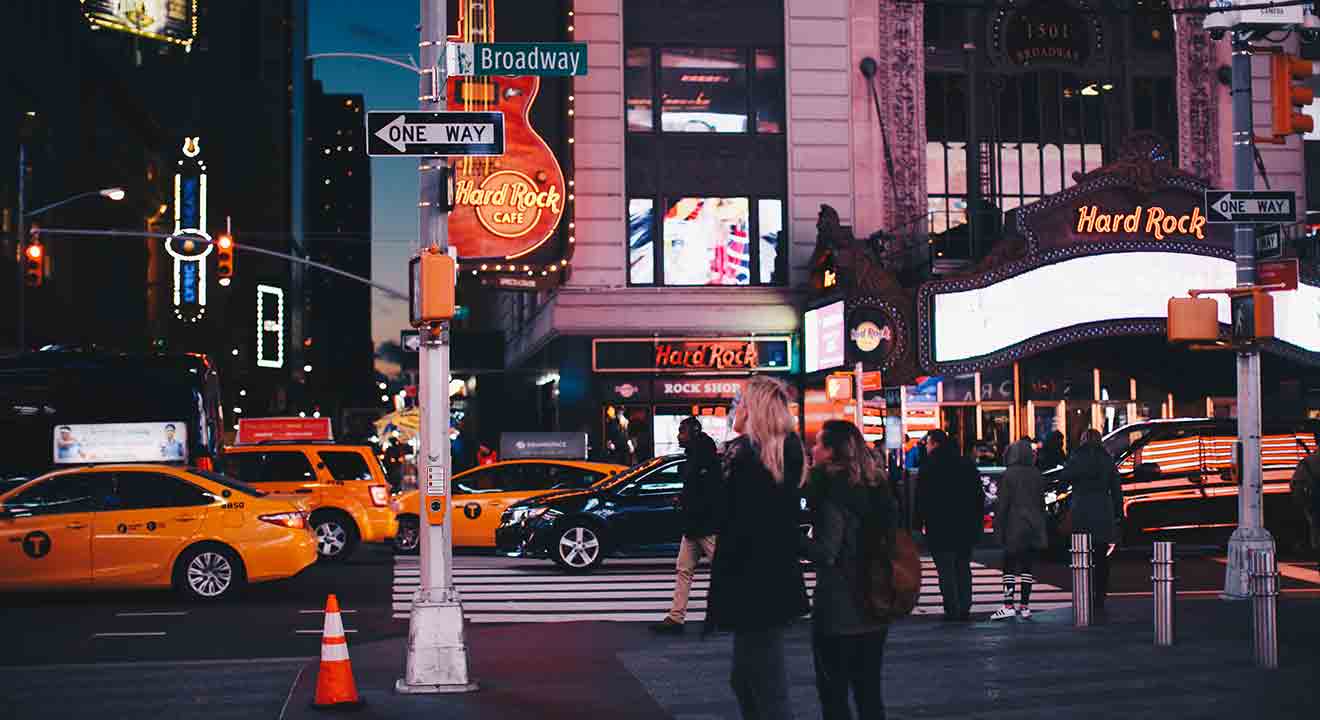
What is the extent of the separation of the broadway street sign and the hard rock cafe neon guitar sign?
71.1 ft

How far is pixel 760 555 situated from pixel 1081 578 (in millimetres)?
8682

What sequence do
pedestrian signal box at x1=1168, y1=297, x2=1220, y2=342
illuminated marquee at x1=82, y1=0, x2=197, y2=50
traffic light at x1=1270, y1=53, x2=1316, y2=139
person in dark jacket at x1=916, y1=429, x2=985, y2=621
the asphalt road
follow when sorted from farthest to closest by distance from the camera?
illuminated marquee at x1=82, y1=0, x2=197, y2=50, pedestrian signal box at x1=1168, y1=297, x2=1220, y2=342, traffic light at x1=1270, y1=53, x2=1316, y2=139, person in dark jacket at x1=916, y1=429, x2=985, y2=621, the asphalt road

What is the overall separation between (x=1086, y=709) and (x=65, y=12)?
70.0 metres

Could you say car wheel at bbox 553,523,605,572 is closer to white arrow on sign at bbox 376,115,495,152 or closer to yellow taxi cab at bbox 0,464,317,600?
yellow taxi cab at bbox 0,464,317,600

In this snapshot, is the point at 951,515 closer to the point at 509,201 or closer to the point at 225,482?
the point at 225,482

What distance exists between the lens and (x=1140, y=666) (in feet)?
43.4

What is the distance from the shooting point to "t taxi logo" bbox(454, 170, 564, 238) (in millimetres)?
35094

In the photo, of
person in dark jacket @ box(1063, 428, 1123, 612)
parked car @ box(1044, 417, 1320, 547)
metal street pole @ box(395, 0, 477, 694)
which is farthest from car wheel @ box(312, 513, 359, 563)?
metal street pole @ box(395, 0, 477, 694)

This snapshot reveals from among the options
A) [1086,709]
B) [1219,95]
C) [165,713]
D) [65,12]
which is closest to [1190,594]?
[1086,709]

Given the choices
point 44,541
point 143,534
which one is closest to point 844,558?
point 143,534

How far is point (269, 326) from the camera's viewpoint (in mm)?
122000

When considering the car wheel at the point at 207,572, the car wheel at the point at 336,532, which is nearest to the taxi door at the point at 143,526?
the car wheel at the point at 207,572

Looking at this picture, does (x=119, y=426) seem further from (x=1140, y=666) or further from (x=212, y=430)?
(x=1140, y=666)

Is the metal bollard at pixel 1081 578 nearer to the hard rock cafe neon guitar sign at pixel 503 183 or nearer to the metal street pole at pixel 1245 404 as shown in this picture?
the metal street pole at pixel 1245 404
